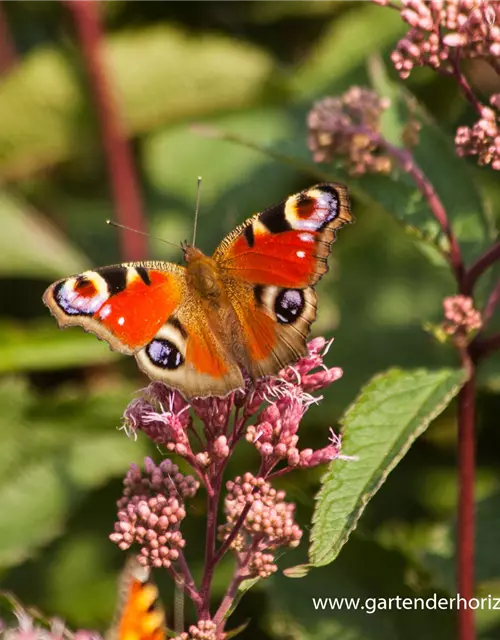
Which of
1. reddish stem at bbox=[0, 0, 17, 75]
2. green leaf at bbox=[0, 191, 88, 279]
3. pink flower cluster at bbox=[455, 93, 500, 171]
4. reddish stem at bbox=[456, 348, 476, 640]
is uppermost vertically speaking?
reddish stem at bbox=[0, 0, 17, 75]

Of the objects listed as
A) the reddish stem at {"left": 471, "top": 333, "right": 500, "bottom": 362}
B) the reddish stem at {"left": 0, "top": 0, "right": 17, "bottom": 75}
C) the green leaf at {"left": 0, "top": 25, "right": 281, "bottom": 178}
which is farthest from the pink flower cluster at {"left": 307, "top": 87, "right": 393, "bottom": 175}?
the reddish stem at {"left": 0, "top": 0, "right": 17, "bottom": 75}

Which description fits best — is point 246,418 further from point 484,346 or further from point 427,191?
point 427,191

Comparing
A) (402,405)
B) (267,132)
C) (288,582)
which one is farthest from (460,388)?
(267,132)

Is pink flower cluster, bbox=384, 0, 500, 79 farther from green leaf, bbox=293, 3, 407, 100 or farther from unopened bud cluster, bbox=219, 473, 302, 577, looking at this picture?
green leaf, bbox=293, 3, 407, 100

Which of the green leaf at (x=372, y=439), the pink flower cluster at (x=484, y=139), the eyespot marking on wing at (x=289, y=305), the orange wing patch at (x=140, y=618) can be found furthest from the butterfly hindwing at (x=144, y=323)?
the pink flower cluster at (x=484, y=139)

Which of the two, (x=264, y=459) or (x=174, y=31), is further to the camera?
(x=174, y=31)

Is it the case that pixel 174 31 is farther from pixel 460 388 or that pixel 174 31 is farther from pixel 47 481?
pixel 460 388

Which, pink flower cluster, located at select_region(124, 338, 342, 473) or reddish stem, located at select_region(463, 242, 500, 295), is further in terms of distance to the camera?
reddish stem, located at select_region(463, 242, 500, 295)
